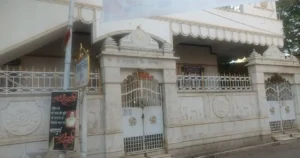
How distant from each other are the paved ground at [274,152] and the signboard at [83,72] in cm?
492

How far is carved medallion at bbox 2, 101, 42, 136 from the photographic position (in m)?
5.43

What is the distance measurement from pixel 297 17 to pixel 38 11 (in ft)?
44.6

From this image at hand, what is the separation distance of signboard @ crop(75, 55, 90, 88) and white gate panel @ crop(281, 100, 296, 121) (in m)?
8.00

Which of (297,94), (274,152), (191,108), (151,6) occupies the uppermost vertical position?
(151,6)

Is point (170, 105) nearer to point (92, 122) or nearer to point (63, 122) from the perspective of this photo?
point (92, 122)

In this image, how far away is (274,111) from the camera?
31.5 feet

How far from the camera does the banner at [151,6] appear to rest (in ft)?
12.0

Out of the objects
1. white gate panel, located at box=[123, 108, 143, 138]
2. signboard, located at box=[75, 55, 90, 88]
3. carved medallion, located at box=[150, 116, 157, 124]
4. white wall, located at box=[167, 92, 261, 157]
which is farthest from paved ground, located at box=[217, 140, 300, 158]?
signboard, located at box=[75, 55, 90, 88]

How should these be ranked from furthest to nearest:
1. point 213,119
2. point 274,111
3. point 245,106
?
point 274,111 → point 245,106 → point 213,119

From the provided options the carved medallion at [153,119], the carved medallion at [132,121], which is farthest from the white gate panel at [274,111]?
the carved medallion at [132,121]

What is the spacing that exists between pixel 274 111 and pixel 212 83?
2.94m

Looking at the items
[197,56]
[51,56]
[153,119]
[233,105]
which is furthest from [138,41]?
[197,56]

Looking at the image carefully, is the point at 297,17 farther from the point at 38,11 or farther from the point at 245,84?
the point at 38,11

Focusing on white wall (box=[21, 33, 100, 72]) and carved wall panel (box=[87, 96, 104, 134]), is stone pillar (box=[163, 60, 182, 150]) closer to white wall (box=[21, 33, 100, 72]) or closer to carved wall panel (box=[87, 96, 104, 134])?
carved wall panel (box=[87, 96, 104, 134])
